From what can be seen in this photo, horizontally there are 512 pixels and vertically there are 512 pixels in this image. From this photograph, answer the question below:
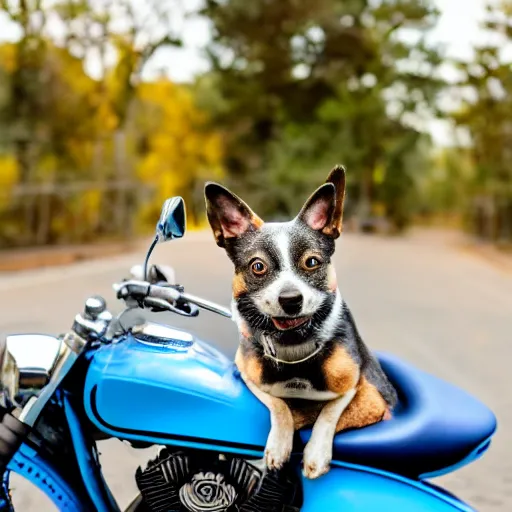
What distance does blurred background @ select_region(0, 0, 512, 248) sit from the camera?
12266 mm

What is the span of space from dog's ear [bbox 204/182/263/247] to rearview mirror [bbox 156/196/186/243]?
0.07 metres

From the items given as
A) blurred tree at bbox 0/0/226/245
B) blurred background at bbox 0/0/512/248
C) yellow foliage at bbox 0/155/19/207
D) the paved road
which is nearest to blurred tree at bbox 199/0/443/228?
blurred background at bbox 0/0/512/248

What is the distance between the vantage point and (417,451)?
4.84 feet

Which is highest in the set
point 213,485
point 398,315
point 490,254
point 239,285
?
point 239,285

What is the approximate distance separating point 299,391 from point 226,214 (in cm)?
38

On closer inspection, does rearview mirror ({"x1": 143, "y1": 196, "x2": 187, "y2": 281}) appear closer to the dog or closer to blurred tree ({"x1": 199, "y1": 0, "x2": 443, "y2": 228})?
the dog

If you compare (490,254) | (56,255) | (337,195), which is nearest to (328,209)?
(337,195)

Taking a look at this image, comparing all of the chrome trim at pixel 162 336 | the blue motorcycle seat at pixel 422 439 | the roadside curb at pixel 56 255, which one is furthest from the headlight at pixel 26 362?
the roadside curb at pixel 56 255

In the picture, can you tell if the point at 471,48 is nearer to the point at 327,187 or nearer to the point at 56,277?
the point at 56,277

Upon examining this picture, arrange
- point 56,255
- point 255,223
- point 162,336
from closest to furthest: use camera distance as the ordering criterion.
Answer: point 255,223 < point 162,336 < point 56,255

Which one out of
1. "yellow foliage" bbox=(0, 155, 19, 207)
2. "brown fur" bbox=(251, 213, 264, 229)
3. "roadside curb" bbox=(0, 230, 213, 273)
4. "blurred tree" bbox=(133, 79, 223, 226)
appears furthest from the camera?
"blurred tree" bbox=(133, 79, 223, 226)

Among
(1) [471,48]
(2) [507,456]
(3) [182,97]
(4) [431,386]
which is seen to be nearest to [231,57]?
(3) [182,97]

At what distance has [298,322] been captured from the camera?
55.3 inches

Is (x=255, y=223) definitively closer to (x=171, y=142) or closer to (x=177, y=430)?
(x=177, y=430)
